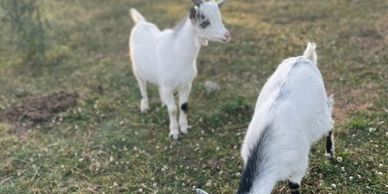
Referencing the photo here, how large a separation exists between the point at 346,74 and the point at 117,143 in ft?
Answer: 13.2

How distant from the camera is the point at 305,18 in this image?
11.3 meters

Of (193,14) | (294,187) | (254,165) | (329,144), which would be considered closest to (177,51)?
(193,14)

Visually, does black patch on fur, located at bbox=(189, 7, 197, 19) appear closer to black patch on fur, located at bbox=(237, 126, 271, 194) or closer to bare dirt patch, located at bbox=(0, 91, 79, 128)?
black patch on fur, located at bbox=(237, 126, 271, 194)

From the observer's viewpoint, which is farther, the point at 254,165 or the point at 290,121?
the point at 290,121

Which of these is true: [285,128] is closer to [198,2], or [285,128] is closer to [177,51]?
[198,2]

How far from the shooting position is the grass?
6355mm

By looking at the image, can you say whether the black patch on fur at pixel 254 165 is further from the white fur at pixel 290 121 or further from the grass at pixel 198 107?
the grass at pixel 198 107

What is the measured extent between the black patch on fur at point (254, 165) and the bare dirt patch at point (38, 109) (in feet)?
14.9

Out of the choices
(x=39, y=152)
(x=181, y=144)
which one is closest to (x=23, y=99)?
(x=39, y=152)

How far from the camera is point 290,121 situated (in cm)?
503

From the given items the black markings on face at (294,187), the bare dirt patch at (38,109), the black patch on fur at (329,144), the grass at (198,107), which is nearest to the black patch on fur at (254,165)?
the black markings on face at (294,187)

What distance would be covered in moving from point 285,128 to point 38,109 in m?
4.99

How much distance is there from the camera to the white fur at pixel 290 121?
15.5 feet

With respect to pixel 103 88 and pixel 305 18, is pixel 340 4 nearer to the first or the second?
pixel 305 18
